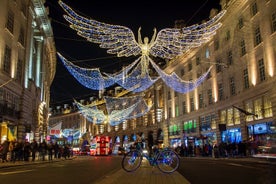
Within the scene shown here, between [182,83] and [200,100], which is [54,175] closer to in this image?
[200,100]

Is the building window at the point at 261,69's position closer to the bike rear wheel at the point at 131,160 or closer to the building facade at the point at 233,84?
the building facade at the point at 233,84

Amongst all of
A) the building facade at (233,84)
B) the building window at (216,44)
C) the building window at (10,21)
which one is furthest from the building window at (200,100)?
the building window at (10,21)

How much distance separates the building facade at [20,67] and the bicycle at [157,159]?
1701 centimetres

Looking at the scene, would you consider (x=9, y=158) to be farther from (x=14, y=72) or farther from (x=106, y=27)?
(x=106, y=27)

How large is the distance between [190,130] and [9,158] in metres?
28.5

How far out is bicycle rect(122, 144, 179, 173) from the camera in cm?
1178

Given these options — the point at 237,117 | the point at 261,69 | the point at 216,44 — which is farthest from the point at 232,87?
the point at 216,44

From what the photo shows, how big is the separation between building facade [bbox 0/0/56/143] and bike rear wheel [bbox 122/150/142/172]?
16.9m

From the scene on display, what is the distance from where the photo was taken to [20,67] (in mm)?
32875

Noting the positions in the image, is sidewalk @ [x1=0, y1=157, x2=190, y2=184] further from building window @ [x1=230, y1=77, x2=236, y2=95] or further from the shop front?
building window @ [x1=230, y1=77, x2=236, y2=95]

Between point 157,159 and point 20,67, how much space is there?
2499 cm

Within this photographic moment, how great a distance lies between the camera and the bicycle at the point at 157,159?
38.7 ft

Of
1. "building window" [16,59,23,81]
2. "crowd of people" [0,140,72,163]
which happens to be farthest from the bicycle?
"building window" [16,59,23,81]

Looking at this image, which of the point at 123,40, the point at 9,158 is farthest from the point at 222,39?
the point at 9,158
